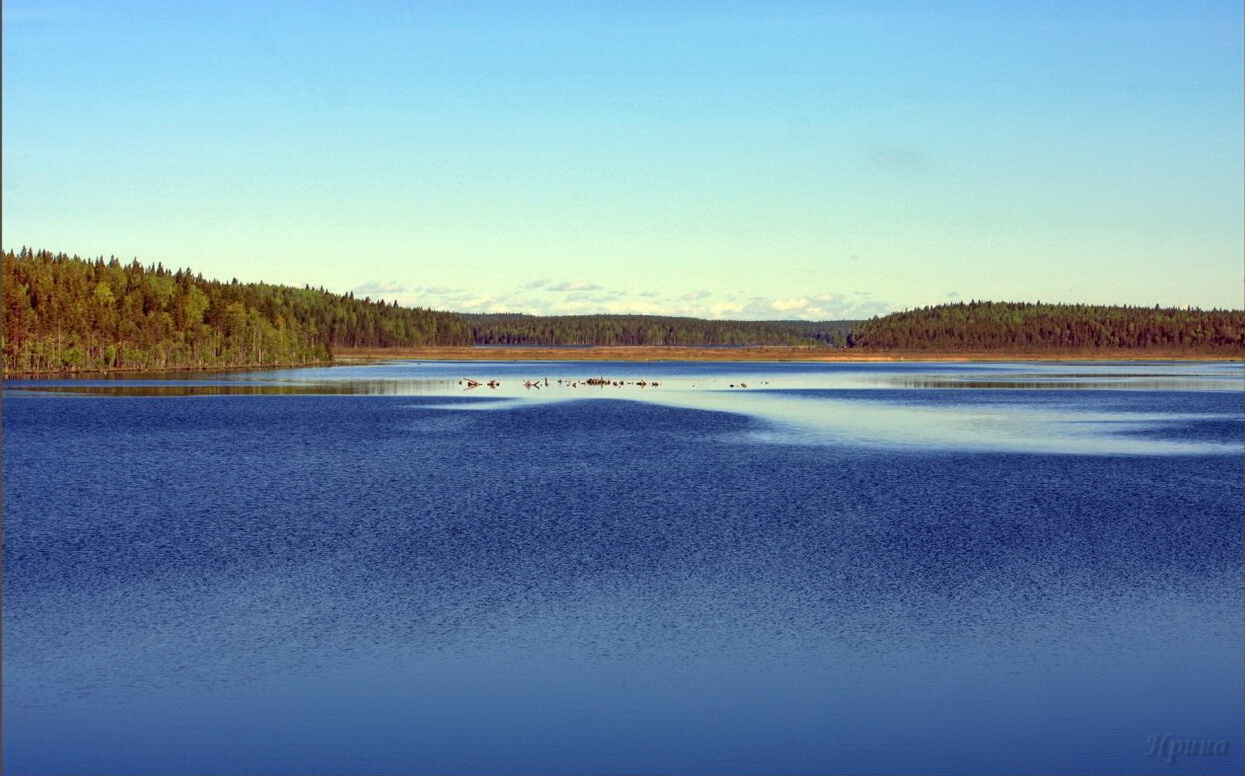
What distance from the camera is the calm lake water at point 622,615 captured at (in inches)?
573

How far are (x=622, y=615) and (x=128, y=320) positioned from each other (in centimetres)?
13999

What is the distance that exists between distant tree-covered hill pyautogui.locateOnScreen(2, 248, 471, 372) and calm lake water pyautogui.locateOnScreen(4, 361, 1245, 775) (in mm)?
98429

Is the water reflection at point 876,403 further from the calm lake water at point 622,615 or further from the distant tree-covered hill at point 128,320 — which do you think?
the distant tree-covered hill at point 128,320

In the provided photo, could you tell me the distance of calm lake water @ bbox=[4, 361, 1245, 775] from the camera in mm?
14547

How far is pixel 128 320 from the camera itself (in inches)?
5714

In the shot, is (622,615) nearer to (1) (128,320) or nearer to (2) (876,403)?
(2) (876,403)

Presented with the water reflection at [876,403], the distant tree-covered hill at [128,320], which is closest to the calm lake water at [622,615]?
the water reflection at [876,403]

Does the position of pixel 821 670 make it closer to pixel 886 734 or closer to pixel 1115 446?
pixel 886 734

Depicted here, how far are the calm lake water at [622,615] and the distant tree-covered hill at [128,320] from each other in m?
98.4

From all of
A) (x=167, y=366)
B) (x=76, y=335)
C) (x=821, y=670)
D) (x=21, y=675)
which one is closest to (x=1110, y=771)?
(x=821, y=670)

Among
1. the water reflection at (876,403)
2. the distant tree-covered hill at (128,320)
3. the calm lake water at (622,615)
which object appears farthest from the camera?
the distant tree-covered hill at (128,320)

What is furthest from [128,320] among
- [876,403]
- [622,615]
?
[622,615]

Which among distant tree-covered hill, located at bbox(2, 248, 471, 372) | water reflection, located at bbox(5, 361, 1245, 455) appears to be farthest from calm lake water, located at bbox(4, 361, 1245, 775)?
distant tree-covered hill, located at bbox(2, 248, 471, 372)

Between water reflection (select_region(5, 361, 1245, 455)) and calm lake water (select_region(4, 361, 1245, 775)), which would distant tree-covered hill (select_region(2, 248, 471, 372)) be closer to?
water reflection (select_region(5, 361, 1245, 455))
